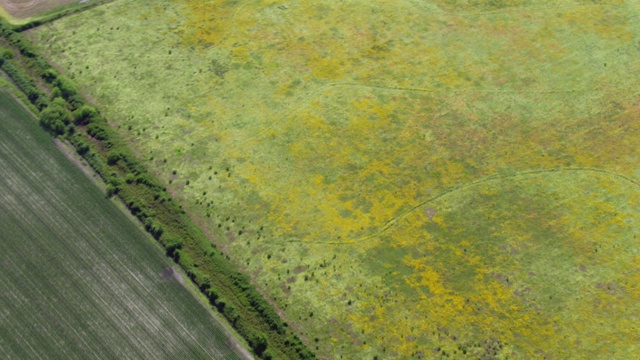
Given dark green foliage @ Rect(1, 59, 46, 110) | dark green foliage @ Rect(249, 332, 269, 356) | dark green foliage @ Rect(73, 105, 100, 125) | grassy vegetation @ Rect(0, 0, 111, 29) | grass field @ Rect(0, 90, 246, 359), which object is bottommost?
dark green foliage @ Rect(249, 332, 269, 356)

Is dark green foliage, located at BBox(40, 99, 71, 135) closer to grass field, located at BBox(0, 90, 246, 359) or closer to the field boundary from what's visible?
the field boundary

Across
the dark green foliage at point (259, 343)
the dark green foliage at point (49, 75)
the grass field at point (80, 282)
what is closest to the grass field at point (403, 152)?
the dark green foliage at point (49, 75)

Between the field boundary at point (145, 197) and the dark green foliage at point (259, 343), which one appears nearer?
the dark green foliage at point (259, 343)

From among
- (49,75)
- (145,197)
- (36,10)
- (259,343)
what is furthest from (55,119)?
(259,343)

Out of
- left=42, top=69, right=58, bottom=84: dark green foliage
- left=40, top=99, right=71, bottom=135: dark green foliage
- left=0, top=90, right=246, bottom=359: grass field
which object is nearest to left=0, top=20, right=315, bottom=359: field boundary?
left=40, top=99, right=71, bottom=135: dark green foliage

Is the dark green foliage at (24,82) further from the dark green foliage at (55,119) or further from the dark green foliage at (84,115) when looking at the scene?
the dark green foliage at (84,115)

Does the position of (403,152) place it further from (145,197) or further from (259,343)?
(145,197)
